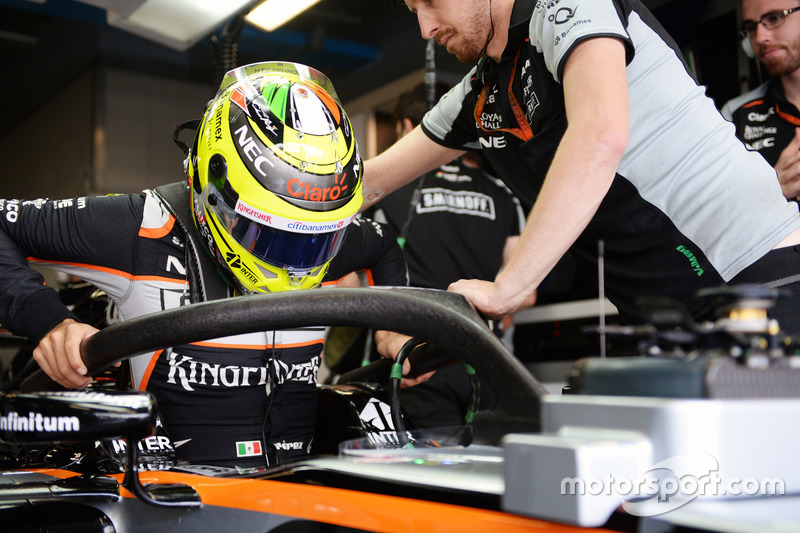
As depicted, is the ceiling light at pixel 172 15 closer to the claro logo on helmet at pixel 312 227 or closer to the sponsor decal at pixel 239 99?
the sponsor decal at pixel 239 99

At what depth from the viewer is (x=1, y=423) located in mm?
678

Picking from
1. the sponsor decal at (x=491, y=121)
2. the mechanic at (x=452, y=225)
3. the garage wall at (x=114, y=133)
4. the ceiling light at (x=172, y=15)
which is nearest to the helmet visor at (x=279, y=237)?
the sponsor decal at (x=491, y=121)

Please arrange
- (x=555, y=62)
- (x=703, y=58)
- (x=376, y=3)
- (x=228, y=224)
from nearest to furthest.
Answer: (x=555, y=62) < (x=228, y=224) < (x=703, y=58) < (x=376, y=3)

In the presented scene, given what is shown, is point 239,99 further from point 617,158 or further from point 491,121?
point 617,158

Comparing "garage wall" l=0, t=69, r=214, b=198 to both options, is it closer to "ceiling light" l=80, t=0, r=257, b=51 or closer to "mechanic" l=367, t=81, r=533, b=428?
"ceiling light" l=80, t=0, r=257, b=51

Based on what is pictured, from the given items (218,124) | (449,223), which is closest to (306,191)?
(218,124)

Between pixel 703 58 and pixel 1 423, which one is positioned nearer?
pixel 1 423

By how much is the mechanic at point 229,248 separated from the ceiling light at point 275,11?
280 cm

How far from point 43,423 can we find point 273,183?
0.68 metres

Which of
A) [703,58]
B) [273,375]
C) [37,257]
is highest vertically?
[703,58]

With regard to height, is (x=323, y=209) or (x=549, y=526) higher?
(x=323, y=209)

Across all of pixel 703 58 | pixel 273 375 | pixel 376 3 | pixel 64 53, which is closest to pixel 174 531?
pixel 273 375

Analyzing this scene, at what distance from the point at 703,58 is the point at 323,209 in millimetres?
3009

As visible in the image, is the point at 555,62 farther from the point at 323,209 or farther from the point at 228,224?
the point at 228,224
